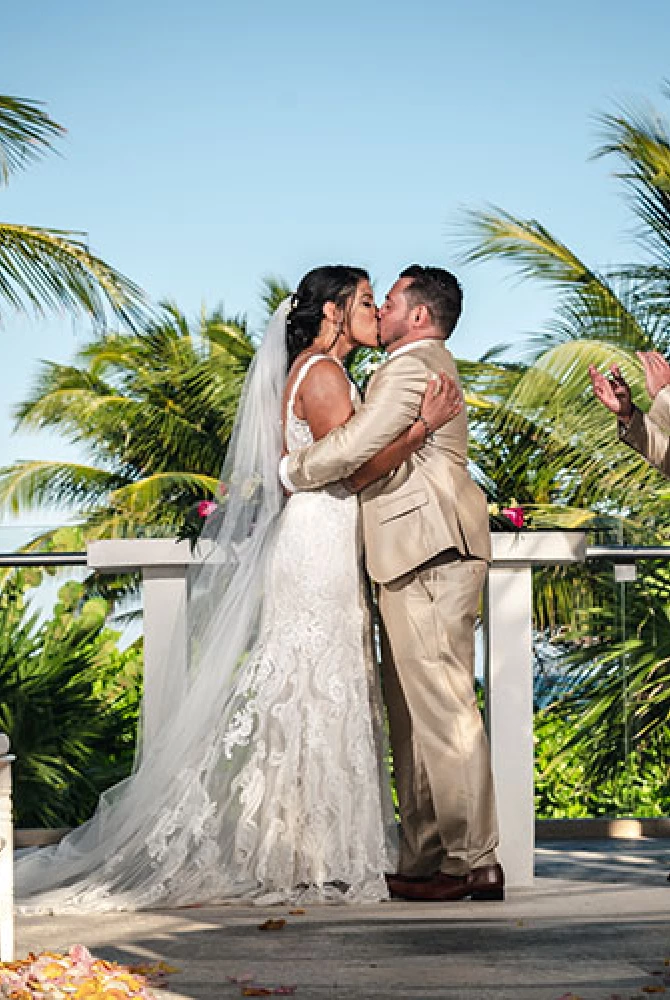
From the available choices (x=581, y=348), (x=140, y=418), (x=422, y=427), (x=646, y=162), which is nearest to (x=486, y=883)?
(x=422, y=427)

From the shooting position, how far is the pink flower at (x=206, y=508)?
5.33 metres

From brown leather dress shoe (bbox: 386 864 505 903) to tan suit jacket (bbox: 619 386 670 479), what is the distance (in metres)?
1.42

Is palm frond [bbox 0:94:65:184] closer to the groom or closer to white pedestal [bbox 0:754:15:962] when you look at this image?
the groom

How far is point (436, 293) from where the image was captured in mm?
5082

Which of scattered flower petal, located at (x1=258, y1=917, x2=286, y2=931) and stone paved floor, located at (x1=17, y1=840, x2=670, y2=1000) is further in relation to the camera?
scattered flower petal, located at (x1=258, y1=917, x2=286, y2=931)

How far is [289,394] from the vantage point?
16.9ft

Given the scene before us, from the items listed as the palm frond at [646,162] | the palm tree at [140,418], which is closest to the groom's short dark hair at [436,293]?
the palm frond at [646,162]

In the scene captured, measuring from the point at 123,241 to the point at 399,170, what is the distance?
9158 millimetres

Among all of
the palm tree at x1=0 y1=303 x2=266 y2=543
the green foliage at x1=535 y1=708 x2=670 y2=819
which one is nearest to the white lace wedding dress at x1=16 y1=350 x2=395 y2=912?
the green foliage at x1=535 y1=708 x2=670 y2=819

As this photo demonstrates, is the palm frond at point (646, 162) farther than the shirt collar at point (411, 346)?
Yes

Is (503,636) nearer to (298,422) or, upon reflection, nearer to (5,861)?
(298,422)

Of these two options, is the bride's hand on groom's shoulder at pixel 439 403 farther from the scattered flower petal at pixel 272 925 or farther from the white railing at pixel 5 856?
the white railing at pixel 5 856

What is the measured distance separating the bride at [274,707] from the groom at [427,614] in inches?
3.3

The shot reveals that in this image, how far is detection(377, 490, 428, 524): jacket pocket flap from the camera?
4945mm
